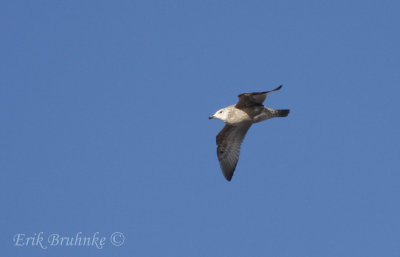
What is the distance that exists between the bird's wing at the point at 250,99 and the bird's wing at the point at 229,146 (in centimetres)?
89

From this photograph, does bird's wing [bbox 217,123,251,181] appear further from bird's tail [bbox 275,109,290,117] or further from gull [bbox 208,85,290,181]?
bird's tail [bbox 275,109,290,117]

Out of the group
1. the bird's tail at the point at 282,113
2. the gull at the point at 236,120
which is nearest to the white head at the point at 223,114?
the gull at the point at 236,120

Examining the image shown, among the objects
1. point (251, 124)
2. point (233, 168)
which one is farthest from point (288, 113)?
point (233, 168)

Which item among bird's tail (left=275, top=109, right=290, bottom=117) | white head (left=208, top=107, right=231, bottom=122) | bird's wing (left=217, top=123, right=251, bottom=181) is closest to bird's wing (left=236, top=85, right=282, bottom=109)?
white head (left=208, top=107, right=231, bottom=122)

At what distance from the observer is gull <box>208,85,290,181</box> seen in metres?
12.3

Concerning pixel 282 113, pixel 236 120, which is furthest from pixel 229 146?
pixel 282 113

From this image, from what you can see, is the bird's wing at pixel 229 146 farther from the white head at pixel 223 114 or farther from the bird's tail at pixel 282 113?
the bird's tail at pixel 282 113

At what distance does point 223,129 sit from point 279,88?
2.94 meters

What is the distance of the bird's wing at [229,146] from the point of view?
13.2 meters

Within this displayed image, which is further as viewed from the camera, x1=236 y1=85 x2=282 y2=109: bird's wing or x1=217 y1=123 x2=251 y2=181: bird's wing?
x1=217 y1=123 x2=251 y2=181: bird's wing

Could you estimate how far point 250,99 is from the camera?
12109 mm

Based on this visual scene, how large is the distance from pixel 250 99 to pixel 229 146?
1.73m

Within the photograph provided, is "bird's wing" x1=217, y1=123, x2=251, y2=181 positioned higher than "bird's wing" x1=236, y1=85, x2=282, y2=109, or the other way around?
"bird's wing" x1=236, y1=85, x2=282, y2=109

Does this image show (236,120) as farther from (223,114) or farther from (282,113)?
(282,113)
